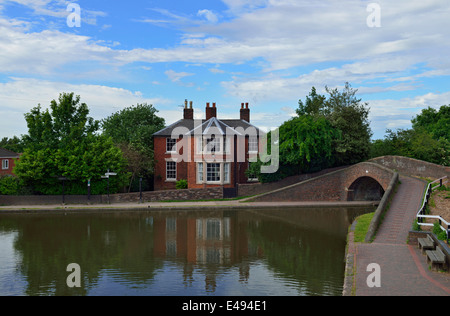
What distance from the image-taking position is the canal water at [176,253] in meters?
13.5

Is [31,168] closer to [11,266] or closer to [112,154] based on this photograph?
[112,154]

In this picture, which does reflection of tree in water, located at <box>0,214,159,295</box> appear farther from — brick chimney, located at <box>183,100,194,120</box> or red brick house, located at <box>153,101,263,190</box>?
brick chimney, located at <box>183,100,194,120</box>

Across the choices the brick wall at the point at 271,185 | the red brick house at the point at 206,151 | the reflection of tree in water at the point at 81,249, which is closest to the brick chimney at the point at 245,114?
the red brick house at the point at 206,151

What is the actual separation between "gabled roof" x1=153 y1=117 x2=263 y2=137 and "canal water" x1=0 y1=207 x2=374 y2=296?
12.3m

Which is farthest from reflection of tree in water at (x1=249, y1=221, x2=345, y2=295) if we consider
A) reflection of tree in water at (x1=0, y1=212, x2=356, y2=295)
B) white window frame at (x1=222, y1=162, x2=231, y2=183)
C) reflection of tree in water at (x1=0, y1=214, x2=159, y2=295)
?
white window frame at (x1=222, y1=162, x2=231, y2=183)

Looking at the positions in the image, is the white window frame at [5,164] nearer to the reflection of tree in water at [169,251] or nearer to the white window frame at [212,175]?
the white window frame at [212,175]

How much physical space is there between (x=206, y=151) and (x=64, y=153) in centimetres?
1207

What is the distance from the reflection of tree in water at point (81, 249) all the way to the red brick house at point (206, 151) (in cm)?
1266

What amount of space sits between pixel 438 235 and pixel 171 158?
99.7 ft

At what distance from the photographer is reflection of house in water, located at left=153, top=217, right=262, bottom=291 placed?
52.6 ft

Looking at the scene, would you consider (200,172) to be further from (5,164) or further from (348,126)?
(5,164)

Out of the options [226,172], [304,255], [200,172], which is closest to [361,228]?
[304,255]

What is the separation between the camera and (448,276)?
12.6 metres
